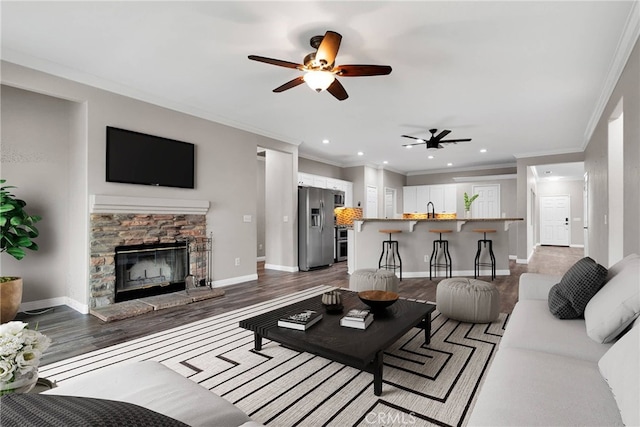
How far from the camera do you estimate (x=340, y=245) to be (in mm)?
7750

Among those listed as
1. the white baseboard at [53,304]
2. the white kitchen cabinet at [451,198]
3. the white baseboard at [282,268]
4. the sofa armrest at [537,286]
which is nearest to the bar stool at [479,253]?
the sofa armrest at [537,286]

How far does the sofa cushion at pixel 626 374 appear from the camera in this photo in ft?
3.11

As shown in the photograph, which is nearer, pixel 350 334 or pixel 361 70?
pixel 350 334

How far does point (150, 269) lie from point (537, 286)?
4207mm

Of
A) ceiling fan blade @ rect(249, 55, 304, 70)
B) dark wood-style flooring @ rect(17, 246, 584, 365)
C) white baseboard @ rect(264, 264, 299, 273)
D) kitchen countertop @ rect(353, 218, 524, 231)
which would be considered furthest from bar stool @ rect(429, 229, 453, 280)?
ceiling fan blade @ rect(249, 55, 304, 70)

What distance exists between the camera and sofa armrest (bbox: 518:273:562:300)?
8.23 feet

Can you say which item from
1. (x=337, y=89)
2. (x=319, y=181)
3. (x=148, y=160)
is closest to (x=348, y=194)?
(x=319, y=181)

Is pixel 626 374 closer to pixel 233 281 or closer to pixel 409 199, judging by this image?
pixel 233 281

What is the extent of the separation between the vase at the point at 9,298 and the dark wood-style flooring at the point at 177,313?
185 mm

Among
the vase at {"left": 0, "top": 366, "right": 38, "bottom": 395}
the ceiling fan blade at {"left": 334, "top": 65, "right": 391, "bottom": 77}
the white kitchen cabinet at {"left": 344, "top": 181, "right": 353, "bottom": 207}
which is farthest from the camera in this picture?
the white kitchen cabinet at {"left": 344, "top": 181, "right": 353, "bottom": 207}

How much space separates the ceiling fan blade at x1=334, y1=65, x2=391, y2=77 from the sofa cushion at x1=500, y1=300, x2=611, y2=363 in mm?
2039

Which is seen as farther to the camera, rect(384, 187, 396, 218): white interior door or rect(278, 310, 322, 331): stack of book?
rect(384, 187, 396, 218): white interior door

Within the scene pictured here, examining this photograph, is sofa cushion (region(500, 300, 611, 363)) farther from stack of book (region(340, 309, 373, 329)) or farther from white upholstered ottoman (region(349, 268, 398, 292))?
white upholstered ottoman (region(349, 268, 398, 292))

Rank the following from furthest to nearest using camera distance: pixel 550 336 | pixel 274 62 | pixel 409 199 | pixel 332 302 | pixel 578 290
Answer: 1. pixel 409 199
2. pixel 274 62
3. pixel 332 302
4. pixel 578 290
5. pixel 550 336
